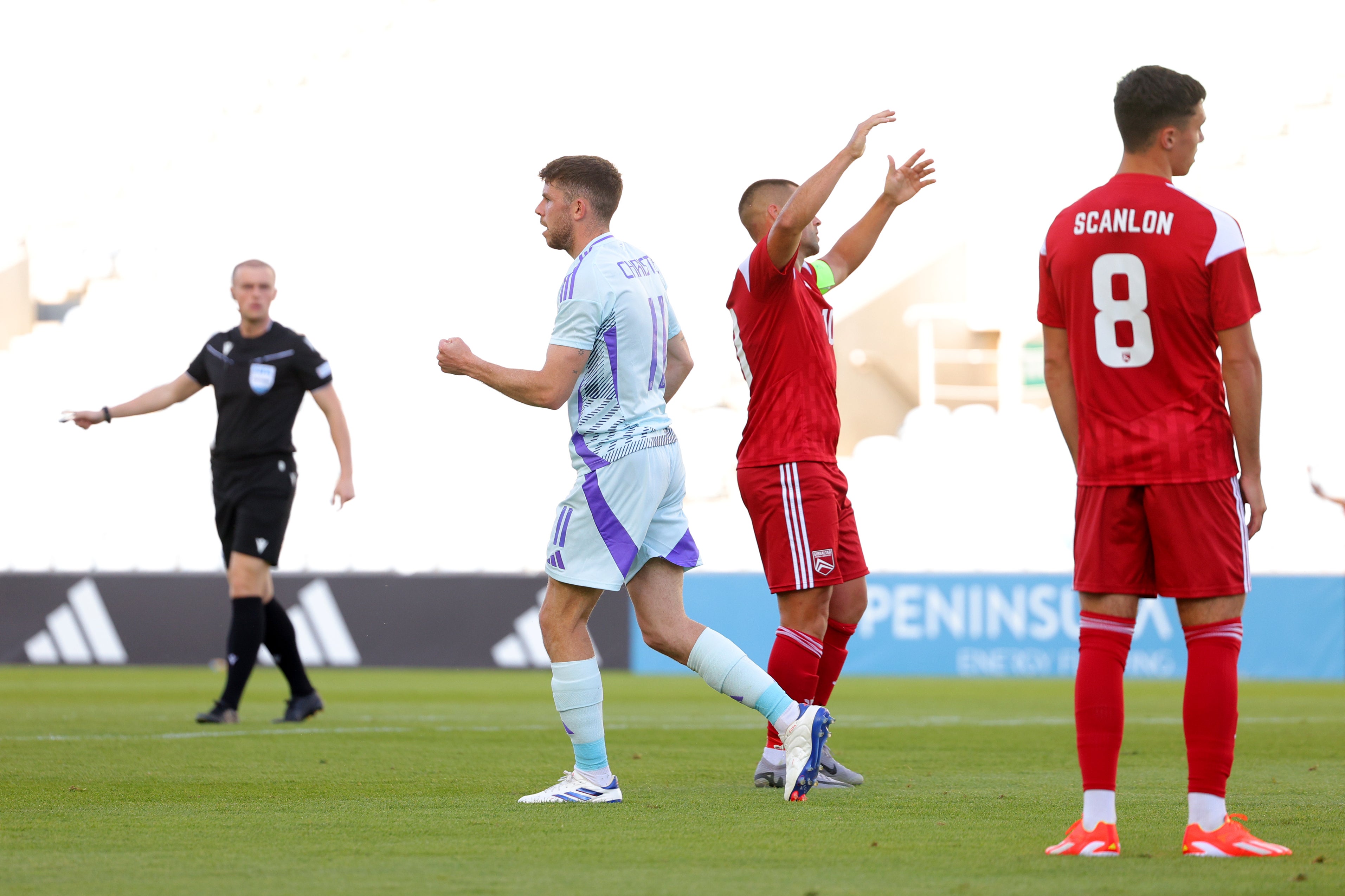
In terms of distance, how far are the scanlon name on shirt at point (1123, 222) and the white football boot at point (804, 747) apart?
1.37m

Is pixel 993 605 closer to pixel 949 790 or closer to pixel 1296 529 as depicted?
pixel 1296 529

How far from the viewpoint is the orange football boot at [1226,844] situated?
3203 mm

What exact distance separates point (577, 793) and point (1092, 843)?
4.61ft

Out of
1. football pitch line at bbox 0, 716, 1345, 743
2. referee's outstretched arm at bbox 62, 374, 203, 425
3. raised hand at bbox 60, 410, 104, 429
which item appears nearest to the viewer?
football pitch line at bbox 0, 716, 1345, 743

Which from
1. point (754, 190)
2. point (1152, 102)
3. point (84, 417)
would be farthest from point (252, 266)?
point (1152, 102)

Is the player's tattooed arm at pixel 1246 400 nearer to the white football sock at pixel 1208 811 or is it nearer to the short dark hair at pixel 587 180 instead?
the white football sock at pixel 1208 811

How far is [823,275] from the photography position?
498 cm

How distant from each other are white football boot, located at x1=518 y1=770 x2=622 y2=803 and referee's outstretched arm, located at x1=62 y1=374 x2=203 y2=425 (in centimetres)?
285

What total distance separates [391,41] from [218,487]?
16.0m

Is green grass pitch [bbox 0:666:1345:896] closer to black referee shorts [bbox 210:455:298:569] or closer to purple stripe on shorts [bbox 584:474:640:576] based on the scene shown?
purple stripe on shorts [bbox 584:474:640:576]

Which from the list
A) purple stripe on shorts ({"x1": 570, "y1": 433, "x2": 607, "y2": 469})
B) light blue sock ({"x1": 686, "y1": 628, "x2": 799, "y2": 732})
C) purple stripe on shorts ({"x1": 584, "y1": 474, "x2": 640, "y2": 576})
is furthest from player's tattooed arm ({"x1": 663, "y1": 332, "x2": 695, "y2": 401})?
light blue sock ({"x1": 686, "y1": 628, "x2": 799, "y2": 732})

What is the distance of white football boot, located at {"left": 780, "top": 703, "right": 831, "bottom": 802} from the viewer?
4.08 m

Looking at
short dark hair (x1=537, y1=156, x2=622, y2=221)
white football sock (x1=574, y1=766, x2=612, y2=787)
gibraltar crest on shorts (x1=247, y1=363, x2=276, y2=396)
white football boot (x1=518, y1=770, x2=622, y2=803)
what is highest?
short dark hair (x1=537, y1=156, x2=622, y2=221)

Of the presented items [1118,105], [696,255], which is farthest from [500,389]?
[696,255]
